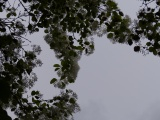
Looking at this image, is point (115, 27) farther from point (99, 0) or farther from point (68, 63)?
point (68, 63)

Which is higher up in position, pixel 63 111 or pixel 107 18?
pixel 107 18

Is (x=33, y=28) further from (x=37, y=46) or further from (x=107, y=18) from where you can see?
(x=107, y=18)

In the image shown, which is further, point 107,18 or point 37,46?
point 37,46

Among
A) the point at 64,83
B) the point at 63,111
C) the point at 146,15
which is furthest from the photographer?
the point at 64,83

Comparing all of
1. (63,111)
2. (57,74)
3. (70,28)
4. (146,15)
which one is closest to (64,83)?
(57,74)

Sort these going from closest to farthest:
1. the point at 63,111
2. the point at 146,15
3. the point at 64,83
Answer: the point at 146,15, the point at 63,111, the point at 64,83

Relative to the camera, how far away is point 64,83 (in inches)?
200

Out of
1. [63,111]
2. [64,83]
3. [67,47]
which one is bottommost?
[63,111]

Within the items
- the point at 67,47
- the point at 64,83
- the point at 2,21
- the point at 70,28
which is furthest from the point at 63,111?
the point at 2,21

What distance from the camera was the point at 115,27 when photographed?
484 centimetres

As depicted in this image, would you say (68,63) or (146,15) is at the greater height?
(146,15)

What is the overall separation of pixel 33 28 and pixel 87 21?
942 millimetres

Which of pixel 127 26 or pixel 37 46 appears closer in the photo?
pixel 127 26

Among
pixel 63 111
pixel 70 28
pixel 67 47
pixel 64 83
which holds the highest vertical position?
pixel 70 28
